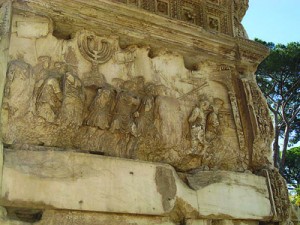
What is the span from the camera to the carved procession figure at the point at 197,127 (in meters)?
4.29

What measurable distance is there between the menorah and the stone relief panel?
1 centimetres

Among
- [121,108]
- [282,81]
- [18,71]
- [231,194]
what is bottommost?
[231,194]

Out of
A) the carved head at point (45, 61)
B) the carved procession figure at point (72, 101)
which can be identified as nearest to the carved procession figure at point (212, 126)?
the carved procession figure at point (72, 101)

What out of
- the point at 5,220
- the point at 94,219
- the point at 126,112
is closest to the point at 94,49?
the point at 126,112

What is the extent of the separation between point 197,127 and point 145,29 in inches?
51.2

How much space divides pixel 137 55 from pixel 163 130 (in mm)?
939

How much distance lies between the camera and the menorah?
4047 millimetres

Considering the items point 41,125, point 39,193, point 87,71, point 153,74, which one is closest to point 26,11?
point 87,71

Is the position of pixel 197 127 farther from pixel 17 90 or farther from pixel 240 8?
pixel 240 8

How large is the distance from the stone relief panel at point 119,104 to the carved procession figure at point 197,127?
1 centimetres

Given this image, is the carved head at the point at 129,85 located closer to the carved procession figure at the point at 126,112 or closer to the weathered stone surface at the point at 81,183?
the carved procession figure at the point at 126,112

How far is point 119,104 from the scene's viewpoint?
13.1 feet

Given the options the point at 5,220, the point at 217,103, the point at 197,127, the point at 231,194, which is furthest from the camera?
the point at 217,103

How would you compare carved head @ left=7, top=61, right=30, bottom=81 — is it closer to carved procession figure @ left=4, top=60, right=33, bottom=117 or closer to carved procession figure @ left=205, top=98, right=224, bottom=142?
carved procession figure @ left=4, top=60, right=33, bottom=117
